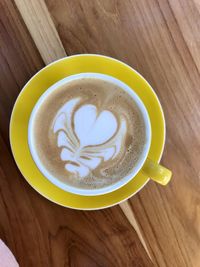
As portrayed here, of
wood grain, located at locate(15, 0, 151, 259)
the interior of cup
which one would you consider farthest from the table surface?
the interior of cup

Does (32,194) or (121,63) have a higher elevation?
(121,63)

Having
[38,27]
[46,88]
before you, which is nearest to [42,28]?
[38,27]

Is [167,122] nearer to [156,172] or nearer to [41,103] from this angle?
[156,172]

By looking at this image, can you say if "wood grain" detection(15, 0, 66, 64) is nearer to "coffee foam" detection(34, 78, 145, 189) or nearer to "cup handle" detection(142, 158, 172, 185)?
"coffee foam" detection(34, 78, 145, 189)

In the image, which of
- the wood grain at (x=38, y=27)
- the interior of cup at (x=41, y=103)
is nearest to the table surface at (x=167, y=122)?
the wood grain at (x=38, y=27)

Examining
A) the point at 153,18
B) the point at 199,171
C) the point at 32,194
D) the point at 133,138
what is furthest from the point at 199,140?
the point at 32,194

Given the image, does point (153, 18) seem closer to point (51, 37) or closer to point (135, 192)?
point (51, 37)
